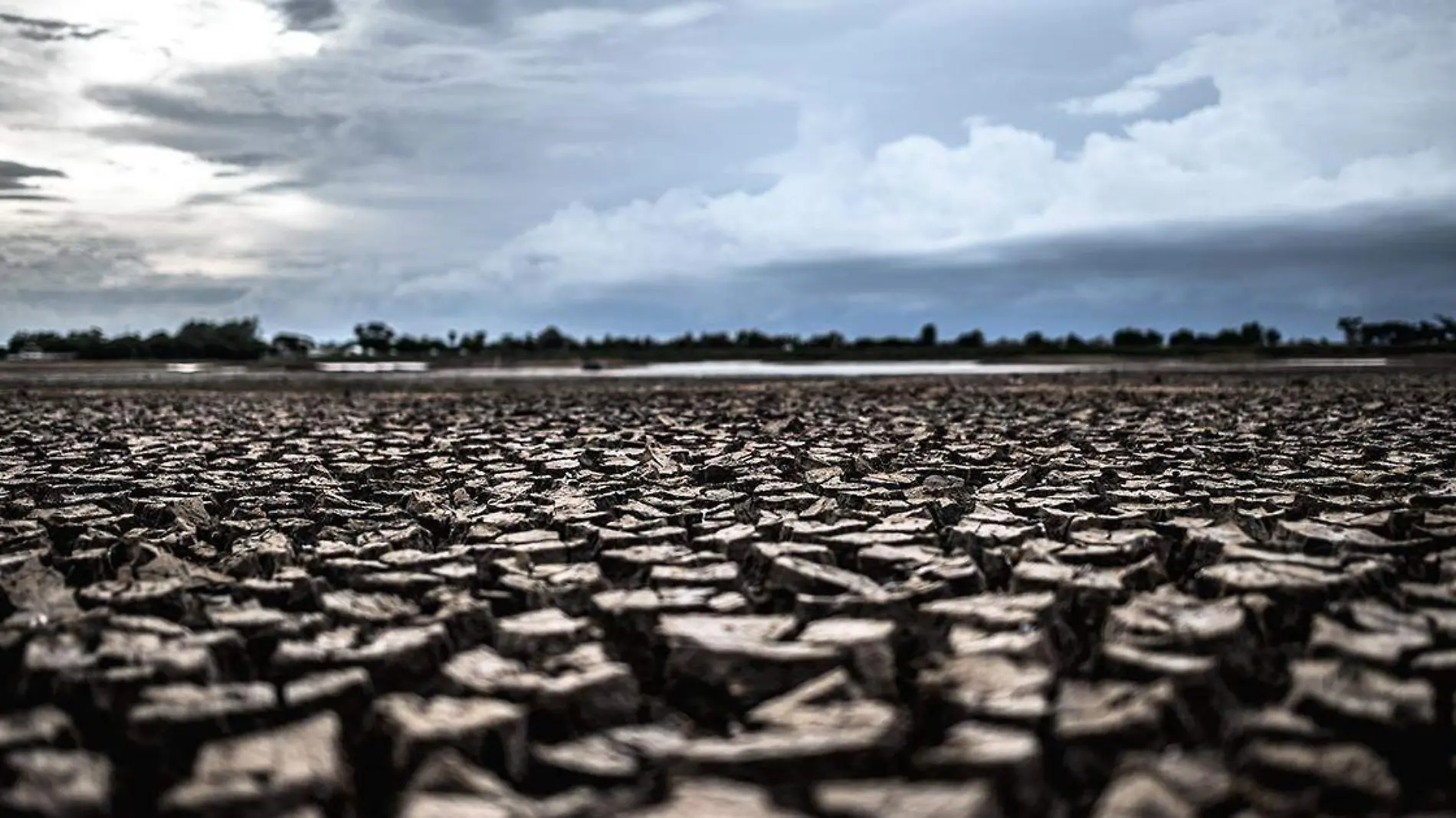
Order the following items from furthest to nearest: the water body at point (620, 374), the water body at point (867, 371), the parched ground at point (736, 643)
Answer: the water body at point (867, 371) → the water body at point (620, 374) → the parched ground at point (736, 643)

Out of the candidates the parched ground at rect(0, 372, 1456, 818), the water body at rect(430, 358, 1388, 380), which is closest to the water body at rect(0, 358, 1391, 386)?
the water body at rect(430, 358, 1388, 380)

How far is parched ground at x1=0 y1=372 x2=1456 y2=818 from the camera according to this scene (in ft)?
5.45

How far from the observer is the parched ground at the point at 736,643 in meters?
1.66

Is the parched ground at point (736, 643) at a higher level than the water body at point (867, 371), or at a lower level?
lower

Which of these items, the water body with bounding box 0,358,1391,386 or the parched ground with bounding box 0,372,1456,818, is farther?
the water body with bounding box 0,358,1391,386

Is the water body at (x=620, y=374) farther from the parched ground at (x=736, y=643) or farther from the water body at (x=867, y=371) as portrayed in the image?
the parched ground at (x=736, y=643)

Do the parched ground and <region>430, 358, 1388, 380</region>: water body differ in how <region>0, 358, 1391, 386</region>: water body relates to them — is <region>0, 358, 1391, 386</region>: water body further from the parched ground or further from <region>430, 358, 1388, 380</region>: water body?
the parched ground

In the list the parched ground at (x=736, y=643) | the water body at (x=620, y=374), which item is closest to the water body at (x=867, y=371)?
the water body at (x=620, y=374)

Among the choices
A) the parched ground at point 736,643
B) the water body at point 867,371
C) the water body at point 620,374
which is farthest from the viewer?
the water body at point 867,371

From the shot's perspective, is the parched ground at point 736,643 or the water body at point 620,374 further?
the water body at point 620,374

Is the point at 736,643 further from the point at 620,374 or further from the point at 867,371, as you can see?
the point at 867,371

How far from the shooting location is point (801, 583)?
2.75 metres

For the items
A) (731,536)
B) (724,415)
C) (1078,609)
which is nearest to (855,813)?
(1078,609)

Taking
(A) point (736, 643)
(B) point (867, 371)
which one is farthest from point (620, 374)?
(A) point (736, 643)
